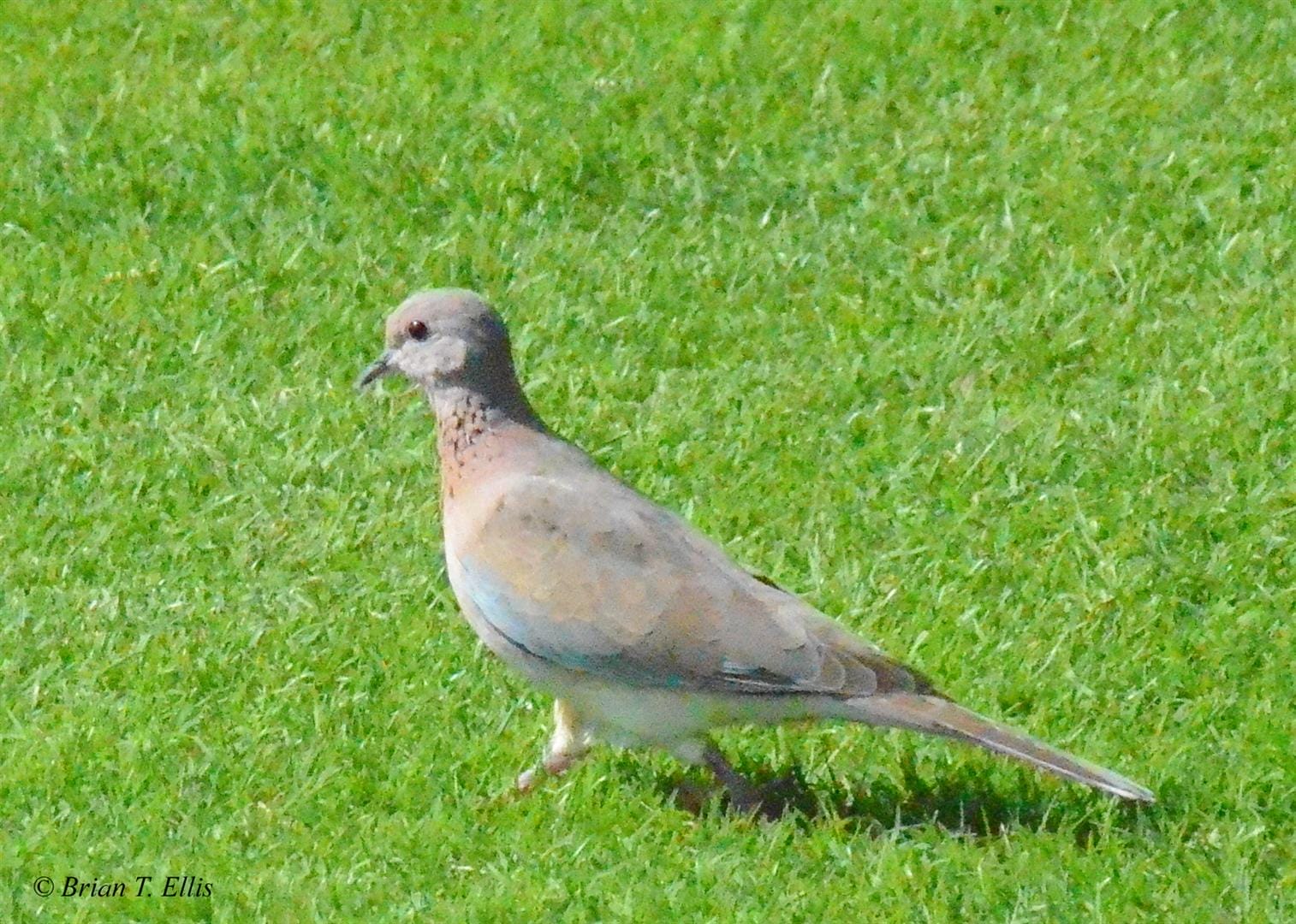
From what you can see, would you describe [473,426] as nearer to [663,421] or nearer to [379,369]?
[379,369]

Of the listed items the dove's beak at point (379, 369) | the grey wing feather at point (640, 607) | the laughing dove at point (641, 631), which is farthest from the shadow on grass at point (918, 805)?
the dove's beak at point (379, 369)

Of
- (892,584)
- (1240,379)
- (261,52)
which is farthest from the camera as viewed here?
(261,52)

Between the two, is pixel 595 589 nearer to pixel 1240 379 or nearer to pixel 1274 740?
pixel 1274 740

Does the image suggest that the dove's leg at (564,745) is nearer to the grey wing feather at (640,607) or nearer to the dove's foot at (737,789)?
the grey wing feather at (640,607)

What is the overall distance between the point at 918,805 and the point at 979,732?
44 centimetres

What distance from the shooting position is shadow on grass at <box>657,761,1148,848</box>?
17.9 feet

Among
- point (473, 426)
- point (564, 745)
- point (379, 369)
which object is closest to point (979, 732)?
point (564, 745)

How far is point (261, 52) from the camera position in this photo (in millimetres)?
9875

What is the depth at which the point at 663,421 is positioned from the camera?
7496mm

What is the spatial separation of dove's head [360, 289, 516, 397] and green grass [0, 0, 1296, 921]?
73 cm

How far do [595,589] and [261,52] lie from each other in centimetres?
496

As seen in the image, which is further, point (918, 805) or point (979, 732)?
point (918, 805)

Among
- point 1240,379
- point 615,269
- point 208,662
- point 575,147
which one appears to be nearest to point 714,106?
point 575,147

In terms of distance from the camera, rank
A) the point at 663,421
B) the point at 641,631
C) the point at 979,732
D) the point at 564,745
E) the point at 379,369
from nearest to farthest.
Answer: the point at 979,732
the point at 641,631
the point at 564,745
the point at 379,369
the point at 663,421
